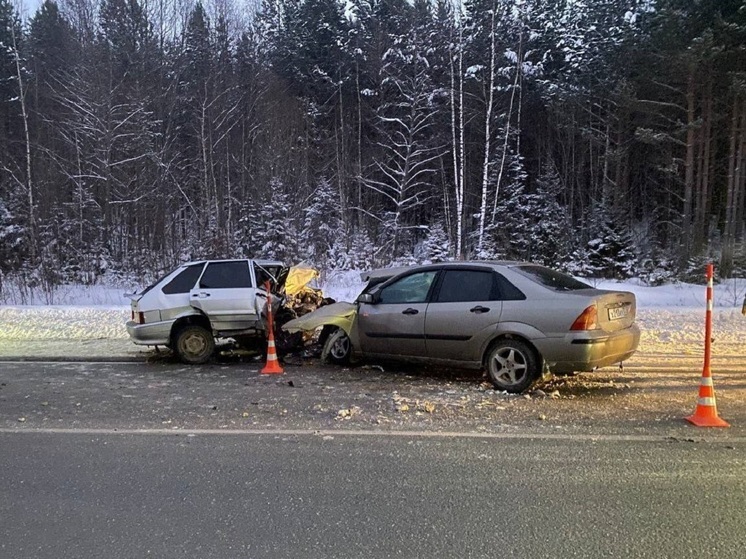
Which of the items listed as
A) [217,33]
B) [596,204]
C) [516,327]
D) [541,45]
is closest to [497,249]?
[596,204]

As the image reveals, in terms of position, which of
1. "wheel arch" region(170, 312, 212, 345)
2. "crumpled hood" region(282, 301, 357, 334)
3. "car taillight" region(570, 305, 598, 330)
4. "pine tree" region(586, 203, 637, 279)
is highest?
"pine tree" region(586, 203, 637, 279)

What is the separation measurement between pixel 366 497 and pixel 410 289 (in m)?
4.14

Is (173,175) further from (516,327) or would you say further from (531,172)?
(516,327)

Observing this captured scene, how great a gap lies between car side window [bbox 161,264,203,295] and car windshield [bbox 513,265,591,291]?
17.4 ft

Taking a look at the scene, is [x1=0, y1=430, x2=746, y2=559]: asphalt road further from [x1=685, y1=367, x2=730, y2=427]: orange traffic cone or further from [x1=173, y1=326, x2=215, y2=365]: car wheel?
[x1=173, y1=326, x2=215, y2=365]: car wheel

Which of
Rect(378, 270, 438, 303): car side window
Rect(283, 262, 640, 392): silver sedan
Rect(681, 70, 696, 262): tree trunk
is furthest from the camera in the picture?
Rect(681, 70, 696, 262): tree trunk

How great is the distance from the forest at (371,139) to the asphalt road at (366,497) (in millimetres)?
19892

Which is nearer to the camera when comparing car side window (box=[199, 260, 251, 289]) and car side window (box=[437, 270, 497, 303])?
car side window (box=[437, 270, 497, 303])

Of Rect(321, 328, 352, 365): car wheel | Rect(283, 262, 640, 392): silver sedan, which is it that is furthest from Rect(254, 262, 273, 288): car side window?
Rect(283, 262, 640, 392): silver sedan

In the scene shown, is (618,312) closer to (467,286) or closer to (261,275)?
(467,286)

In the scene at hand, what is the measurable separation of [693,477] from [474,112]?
2571cm

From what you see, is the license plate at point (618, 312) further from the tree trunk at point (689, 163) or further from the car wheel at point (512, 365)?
the tree trunk at point (689, 163)

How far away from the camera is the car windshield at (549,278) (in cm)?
687

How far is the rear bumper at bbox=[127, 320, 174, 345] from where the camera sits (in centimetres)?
898
